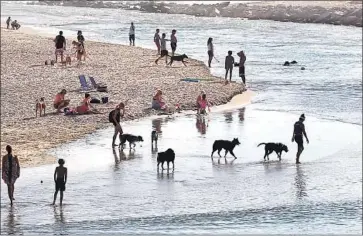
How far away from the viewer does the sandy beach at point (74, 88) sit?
2545 centimetres

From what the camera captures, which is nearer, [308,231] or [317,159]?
[308,231]

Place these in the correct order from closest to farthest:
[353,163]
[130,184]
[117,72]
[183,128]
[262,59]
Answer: [130,184] → [353,163] → [183,128] → [117,72] → [262,59]

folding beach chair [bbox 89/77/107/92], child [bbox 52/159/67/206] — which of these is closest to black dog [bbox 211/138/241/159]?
child [bbox 52/159/67/206]

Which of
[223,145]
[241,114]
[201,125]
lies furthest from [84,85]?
[223,145]

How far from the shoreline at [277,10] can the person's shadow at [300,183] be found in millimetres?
61220

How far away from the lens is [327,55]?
174ft

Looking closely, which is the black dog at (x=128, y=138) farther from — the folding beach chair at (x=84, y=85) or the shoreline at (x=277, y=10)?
the shoreline at (x=277, y=10)

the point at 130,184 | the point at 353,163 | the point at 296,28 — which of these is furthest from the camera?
the point at 296,28

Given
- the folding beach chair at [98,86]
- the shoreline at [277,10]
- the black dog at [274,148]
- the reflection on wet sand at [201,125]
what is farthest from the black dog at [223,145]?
the shoreline at [277,10]

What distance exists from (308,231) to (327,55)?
124 ft

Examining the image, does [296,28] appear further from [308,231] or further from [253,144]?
[308,231]

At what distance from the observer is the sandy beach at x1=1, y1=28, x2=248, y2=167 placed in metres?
25.5

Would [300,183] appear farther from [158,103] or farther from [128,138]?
[158,103]

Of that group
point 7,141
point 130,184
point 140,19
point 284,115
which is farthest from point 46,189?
point 140,19
